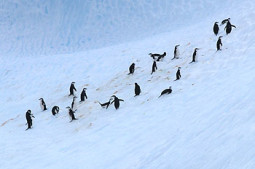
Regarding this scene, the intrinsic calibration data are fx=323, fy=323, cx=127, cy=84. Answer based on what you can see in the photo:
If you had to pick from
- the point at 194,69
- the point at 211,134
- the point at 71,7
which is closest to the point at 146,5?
the point at 71,7

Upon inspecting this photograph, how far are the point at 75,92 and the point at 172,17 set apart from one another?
13.0 metres

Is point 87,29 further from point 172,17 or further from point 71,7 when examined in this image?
point 172,17

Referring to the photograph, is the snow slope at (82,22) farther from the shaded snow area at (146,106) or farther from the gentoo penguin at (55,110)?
the gentoo penguin at (55,110)

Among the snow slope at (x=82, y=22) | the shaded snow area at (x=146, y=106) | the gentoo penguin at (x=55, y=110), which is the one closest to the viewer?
the shaded snow area at (x=146, y=106)

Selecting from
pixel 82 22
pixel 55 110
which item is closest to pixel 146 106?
pixel 55 110

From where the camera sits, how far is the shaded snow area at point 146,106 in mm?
5992

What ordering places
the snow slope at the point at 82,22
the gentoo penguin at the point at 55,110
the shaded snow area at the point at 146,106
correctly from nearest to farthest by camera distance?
the shaded snow area at the point at 146,106 → the gentoo penguin at the point at 55,110 → the snow slope at the point at 82,22

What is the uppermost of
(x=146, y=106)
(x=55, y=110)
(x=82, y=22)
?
(x=82, y=22)

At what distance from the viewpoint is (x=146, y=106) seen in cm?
992

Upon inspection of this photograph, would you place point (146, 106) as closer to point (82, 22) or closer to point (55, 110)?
point (55, 110)

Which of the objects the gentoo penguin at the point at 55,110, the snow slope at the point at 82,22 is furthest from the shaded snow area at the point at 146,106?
the snow slope at the point at 82,22

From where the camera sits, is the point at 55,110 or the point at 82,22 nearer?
the point at 55,110

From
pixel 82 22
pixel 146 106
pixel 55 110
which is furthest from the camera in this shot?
pixel 82 22

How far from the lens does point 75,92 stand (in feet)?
46.1
